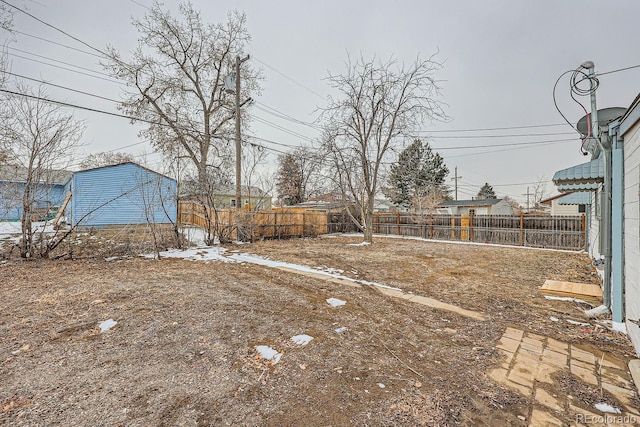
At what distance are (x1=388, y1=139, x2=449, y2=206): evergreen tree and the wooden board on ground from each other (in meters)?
18.8

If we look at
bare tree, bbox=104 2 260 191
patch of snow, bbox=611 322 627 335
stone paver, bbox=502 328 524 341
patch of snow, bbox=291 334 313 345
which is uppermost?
bare tree, bbox=104 2 260 191

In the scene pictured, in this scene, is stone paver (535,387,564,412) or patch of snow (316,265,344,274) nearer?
stone paver (535,387,564,412)

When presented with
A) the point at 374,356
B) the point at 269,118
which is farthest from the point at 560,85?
the point at 269,118

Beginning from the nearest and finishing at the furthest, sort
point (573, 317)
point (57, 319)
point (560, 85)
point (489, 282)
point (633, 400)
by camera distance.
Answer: point (633, 400) → point (57, 319) → point (573, 317) → point (560, 85) → point (489, 282)

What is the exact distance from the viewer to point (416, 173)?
23.3 m

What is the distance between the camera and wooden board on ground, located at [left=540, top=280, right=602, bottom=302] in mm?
4016

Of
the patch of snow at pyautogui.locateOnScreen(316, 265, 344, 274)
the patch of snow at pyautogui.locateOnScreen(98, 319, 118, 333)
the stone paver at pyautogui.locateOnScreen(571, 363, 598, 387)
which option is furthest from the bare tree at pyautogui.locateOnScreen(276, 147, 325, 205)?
the stone paver at pyautogui.locateOnScreen(571, 363, 598, 387)

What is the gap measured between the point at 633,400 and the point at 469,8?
882 centimetres

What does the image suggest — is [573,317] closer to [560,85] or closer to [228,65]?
[560,85]

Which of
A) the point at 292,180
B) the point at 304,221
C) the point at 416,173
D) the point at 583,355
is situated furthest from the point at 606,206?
the point at 292,180

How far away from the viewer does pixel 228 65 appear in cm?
1368

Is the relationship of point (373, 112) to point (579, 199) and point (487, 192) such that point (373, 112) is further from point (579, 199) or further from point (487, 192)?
point (487, 192)

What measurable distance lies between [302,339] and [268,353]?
0.39 m

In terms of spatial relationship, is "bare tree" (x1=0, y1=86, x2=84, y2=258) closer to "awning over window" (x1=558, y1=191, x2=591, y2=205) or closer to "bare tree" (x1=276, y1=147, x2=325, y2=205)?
"awning over window" (x1=558, y1=191, x2=591, y2=205)
